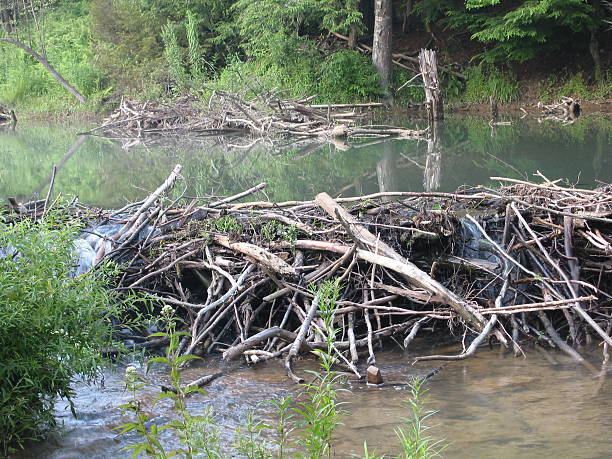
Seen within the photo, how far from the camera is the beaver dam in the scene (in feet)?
16.9

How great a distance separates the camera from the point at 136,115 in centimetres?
2309

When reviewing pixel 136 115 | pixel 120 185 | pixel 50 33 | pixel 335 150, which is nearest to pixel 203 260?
pixel 120 185

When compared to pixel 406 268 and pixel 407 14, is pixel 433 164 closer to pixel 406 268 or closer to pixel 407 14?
pixel 406 268

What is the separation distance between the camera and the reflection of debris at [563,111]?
19.9 m

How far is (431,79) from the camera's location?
18891 millimetres

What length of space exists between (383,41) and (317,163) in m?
12.0

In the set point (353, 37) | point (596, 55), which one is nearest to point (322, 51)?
point (353, 37)

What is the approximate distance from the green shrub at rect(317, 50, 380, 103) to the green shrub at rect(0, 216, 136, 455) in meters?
20.6

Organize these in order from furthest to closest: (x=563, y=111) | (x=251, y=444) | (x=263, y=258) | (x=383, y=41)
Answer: (x=383, y=41) < (x=563, y=111) < (x=263, y=258) < (x=251, y=444)

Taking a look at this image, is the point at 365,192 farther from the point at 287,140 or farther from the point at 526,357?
the point at 287,140

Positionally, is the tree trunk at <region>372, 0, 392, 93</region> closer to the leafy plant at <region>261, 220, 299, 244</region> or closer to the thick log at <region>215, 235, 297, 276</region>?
the leafy plant at <region>261, 220, 299, 244</region>

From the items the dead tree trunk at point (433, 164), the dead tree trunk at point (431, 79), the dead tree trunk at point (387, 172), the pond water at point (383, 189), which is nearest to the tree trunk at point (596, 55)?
the pond water at point (383, 189)

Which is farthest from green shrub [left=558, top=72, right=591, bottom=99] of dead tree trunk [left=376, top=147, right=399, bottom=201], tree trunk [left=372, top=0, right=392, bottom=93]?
dead tree trunk [left=376, top=147, right=399, bottom=201]

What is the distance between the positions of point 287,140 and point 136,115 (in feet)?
23.6
